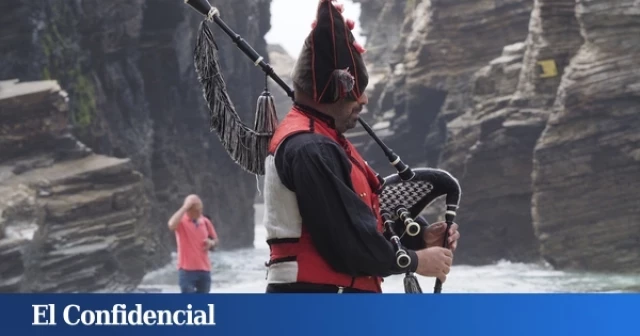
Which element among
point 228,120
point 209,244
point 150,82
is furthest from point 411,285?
point 150,82

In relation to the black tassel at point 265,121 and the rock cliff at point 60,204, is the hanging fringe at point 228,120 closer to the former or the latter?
the black tassel at point 265,121

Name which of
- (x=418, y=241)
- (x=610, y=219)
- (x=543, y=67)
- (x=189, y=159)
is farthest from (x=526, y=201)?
(x=418, y=241)

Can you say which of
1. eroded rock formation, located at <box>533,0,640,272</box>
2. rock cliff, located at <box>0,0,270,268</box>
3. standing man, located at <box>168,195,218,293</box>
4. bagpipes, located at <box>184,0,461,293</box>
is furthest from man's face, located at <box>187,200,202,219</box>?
eroded rock formation, located at <box>533,0,640,272</box>

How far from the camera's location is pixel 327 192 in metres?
2.02

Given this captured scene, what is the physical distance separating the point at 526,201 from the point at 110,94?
1056cm

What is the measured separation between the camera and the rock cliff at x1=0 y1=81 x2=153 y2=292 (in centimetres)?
1527

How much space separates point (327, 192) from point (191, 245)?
13.7 feet

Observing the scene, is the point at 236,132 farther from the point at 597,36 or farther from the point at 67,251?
the point at 597,36

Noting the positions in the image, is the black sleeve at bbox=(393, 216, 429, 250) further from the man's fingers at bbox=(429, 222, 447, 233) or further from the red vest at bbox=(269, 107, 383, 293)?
the red vest at bbox=(269, 107, 383, 293)

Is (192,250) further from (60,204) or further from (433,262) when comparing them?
(60,204)

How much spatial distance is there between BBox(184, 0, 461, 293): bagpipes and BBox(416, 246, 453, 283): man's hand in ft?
0.35

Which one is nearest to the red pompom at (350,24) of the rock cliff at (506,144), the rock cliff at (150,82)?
the rock cliff at (150,82)

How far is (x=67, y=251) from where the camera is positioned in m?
15.9

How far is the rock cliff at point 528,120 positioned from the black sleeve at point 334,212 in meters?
18.1
